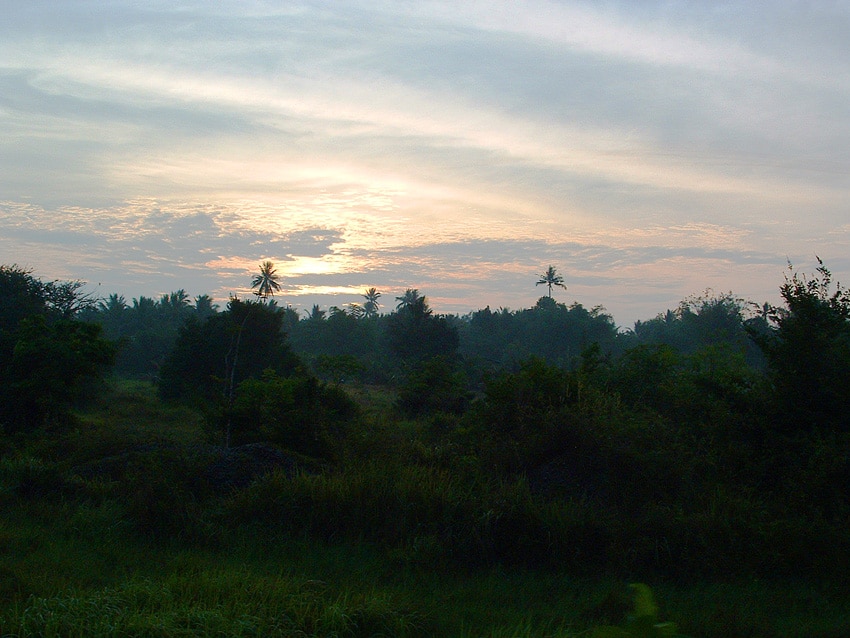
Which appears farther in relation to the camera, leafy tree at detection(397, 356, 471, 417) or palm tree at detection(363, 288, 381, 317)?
palm tree at detection(363, 288, 381, 317)

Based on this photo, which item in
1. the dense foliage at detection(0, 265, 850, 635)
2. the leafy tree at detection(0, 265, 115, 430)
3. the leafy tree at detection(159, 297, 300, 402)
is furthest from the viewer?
the leafy tree at detection(159, 297, 300, 402)

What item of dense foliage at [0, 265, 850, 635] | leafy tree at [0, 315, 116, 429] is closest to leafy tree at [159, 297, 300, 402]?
leafy tree at [0, 315, 116, 429]

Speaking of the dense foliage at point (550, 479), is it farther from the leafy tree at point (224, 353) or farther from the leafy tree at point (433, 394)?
the leafy tree at point (224, 353)

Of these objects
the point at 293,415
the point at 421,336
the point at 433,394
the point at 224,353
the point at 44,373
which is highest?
the point at 421,336

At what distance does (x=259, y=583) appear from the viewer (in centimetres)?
562

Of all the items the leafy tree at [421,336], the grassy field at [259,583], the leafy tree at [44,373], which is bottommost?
the grassy field at [259,583]

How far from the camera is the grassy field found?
5050mm

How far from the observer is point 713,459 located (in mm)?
10328

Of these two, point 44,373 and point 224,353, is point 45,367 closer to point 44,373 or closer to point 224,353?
point 44,373

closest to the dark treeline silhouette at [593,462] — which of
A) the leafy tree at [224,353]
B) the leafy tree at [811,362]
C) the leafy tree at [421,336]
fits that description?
the leafy tree at [811,362]

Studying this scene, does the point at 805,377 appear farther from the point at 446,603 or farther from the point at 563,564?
the point at 446,603

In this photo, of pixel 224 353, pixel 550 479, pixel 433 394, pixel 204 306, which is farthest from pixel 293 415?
pixel 204 306

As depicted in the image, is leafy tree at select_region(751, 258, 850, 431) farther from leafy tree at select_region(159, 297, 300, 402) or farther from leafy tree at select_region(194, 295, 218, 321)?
leafy tree at select_region(194, 295, 218, 321)

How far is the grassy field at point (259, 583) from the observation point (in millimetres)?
Answer: 5050
